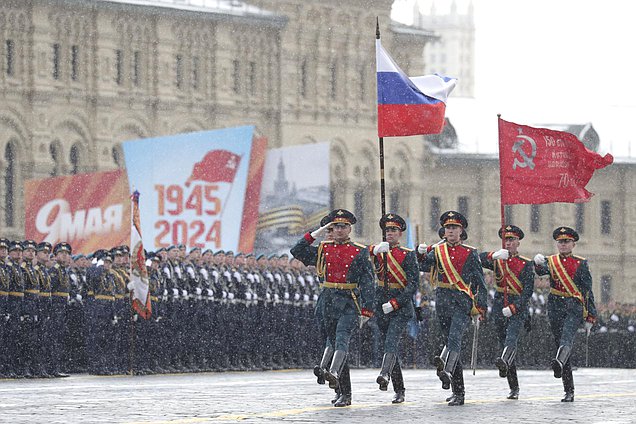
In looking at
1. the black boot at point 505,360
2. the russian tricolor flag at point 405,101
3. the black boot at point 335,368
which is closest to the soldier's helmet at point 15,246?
the russian tricolor flag at point 405,101

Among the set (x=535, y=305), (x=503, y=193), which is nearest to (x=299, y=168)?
(x=535, y=305)

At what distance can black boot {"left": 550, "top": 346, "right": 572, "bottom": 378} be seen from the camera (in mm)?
17656

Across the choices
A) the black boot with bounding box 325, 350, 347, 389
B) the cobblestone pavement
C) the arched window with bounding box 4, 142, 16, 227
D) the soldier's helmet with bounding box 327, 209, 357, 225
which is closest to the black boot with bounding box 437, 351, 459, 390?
the cobblestone pavement

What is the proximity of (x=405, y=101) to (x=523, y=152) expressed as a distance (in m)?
1.95

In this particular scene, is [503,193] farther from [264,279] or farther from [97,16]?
[97,16]

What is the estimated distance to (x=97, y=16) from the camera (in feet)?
191

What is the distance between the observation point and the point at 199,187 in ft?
120

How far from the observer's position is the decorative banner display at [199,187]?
118ft

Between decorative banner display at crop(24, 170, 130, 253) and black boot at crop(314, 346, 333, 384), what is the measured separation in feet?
66.8

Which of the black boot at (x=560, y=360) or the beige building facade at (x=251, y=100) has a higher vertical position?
the beige building facade at (x=251, y=100)

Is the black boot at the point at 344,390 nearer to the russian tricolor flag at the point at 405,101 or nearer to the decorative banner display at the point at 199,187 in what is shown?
the russian tricolor flag at the point at 405,101

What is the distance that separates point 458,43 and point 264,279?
155833 millimetres

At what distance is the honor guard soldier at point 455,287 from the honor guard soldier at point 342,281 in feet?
3.46

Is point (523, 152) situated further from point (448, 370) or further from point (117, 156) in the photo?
point (117, 156)
